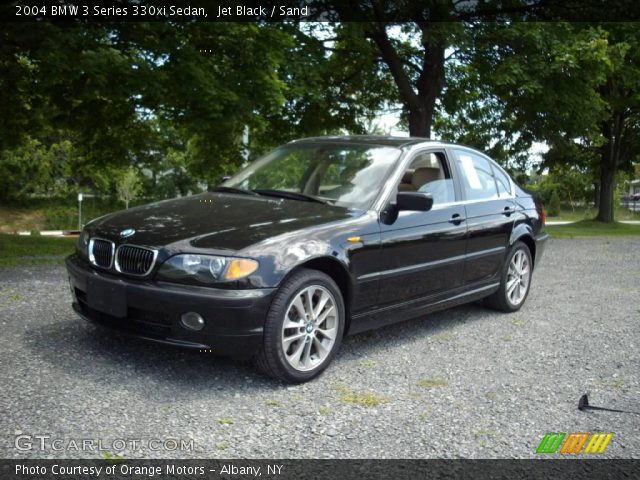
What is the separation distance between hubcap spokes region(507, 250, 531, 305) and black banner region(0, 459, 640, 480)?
140 inches

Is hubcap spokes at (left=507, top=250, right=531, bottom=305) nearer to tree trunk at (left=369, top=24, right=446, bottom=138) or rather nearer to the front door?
the front door

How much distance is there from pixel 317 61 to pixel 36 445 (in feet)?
39.9

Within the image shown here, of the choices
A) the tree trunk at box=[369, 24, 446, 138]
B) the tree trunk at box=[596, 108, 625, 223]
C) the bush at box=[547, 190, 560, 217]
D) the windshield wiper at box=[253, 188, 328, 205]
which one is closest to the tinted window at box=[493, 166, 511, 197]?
the windshield wiper at box=[253, 188, 328, 205]

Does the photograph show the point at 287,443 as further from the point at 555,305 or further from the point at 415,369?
the point at 555,305

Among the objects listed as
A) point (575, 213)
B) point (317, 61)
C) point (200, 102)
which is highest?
point (317, 61)

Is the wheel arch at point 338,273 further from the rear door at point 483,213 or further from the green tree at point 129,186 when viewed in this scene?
the green tree at point 129,186

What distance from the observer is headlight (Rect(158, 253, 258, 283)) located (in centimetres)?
429

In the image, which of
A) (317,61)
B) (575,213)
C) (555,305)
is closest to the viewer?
(555,305)

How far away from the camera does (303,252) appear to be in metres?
4.58

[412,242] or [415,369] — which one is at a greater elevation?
[412,242]

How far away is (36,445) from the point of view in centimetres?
348

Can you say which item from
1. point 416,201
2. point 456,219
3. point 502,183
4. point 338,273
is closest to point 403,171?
point 416,201

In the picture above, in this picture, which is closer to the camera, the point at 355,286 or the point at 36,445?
the point at 36,445

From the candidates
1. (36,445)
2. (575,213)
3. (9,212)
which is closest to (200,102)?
(36,445)
